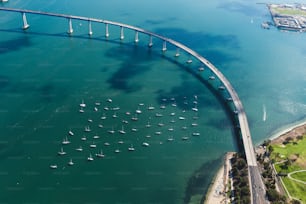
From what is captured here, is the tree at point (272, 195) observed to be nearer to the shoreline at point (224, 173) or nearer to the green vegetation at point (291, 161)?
the green vegetation at point (291, 161)

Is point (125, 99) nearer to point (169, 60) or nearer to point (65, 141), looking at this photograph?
point (65, 141)

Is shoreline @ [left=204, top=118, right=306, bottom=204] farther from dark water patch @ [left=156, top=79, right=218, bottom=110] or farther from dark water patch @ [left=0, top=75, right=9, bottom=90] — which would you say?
dark water patch @ [left=0, top=75, right=9, bottom=90]

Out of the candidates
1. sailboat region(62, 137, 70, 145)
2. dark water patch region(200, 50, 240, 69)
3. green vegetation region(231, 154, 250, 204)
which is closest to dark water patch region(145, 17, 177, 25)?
dark water patch region(200, 50, 240, 69)

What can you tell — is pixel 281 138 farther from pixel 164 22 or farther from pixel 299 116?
pixel 164 22

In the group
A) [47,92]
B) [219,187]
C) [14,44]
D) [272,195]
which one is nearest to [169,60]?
[47,92]

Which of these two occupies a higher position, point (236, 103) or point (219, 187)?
point (236, 103)

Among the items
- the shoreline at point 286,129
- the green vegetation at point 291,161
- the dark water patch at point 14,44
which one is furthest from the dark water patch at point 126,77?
the green vegetation at point 291,161
